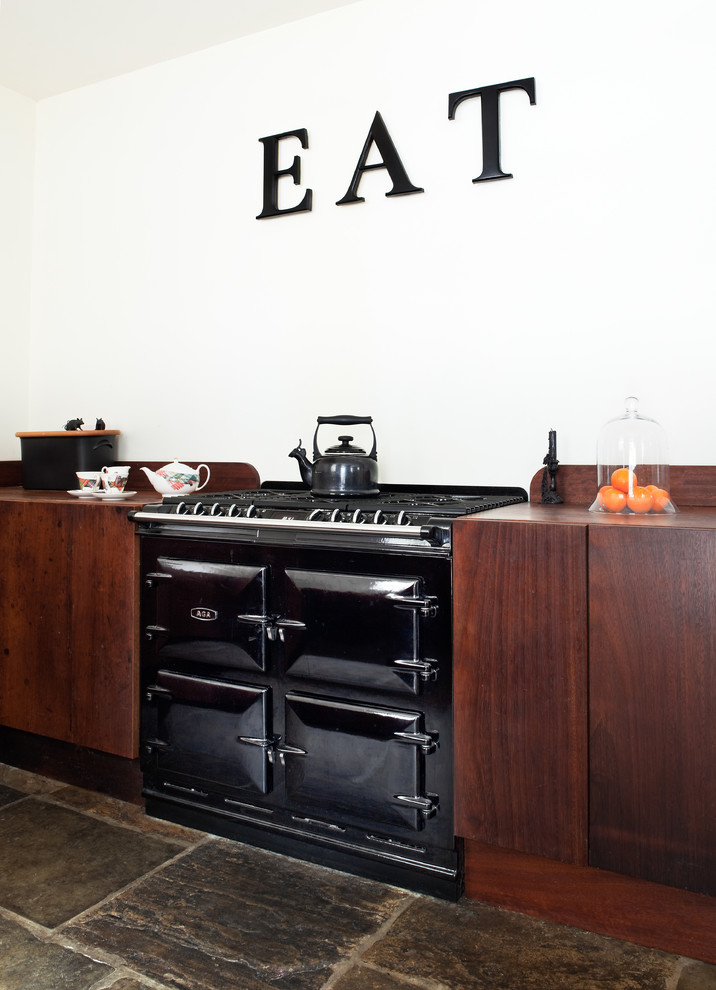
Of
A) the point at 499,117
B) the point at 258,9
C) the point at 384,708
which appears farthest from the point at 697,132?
the point at 384,708

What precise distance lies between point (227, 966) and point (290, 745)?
0.54 m

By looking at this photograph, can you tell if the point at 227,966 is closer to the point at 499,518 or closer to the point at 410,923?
the point at 410,923

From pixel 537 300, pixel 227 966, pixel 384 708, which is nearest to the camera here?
pixel 227 966

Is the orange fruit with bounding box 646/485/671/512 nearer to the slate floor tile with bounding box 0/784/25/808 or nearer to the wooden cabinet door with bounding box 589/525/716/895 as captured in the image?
the wooden cabinet door with bounding box 589/525/716/895

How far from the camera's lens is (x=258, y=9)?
2631mm

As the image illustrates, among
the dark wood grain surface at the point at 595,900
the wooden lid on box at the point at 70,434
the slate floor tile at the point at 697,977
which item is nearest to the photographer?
the slate floor tile at the point at 697,977

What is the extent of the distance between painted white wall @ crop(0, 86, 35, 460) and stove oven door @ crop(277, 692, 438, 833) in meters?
2.11

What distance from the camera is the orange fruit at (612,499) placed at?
1866 millimetres

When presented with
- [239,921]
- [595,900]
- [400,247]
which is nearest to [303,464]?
[400,247]

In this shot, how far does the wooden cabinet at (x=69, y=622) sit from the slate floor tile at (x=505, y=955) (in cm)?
104

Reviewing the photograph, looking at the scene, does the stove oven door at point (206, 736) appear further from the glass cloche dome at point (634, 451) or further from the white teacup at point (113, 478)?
the glass cloche dome at point (634, 451)

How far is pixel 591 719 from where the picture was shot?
1.63 m

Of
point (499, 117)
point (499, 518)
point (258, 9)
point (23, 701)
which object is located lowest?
point (23, 701)

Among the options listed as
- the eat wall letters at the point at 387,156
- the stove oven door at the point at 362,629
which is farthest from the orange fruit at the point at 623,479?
the eat wall letters at the point at 387,156
